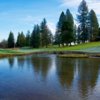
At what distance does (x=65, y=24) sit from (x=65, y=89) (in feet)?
193

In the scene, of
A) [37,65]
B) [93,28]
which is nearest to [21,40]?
[93,28]

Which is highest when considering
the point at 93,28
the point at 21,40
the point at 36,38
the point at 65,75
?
the point at 93,28

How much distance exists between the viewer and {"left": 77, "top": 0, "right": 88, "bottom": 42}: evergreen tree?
70250 millimetres

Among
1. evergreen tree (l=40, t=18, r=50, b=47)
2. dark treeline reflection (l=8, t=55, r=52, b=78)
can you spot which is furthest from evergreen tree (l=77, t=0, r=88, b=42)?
dark treeline reflection (l=8, t=55, r=52, b=78)

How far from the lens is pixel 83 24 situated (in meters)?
70.9

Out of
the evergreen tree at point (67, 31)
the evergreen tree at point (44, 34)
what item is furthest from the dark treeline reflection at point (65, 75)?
the evergreen tree at point (44, 34)

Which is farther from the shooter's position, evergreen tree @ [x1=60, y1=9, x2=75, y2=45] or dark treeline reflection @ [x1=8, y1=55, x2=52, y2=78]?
evergreen tree @ [x1=60, y1=9, x2=75, y2=45]

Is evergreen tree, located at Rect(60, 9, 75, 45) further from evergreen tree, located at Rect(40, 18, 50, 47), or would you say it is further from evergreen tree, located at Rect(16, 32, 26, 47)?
evergreen tree, located at Rect(16, 32, 26, 47)

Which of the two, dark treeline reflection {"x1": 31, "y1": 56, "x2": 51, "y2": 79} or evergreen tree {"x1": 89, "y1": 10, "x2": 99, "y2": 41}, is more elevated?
evergreen tree {"x1": 89, "y1": 10, "x2": 99, "y2": 41}

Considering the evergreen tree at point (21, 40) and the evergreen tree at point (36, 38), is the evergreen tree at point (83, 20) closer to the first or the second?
the evergreen tree at point (36, 38)

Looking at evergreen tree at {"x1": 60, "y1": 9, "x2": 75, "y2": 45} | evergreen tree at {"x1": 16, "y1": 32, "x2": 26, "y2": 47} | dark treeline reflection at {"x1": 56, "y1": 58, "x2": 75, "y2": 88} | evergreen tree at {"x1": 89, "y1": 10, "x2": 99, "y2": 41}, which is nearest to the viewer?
dark treeline reflection at {"x1": 56, "y1": 58, "x2": 75, "y2": 88}

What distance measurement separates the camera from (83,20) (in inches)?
2808

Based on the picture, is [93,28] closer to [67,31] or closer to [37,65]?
[67,31]

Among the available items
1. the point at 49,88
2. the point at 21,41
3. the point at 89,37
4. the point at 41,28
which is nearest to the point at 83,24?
the point at 89,37
